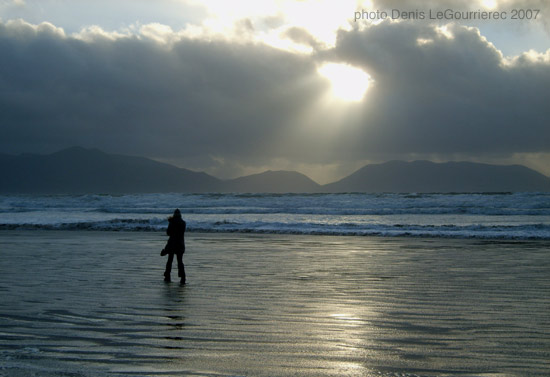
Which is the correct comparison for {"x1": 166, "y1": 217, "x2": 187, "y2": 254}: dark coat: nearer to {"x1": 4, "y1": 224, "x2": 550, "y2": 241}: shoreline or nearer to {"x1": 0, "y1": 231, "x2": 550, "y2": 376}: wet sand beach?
{"x1": 0, "y1": 231, "x2": 550, "y2": 376}: wet sand beach

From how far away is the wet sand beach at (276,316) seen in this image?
5.80m

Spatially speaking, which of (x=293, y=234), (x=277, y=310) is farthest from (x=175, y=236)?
(x=293, y=234)

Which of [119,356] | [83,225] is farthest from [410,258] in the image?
[83,225]

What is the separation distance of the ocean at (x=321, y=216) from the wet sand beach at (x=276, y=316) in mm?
Answer: 12996

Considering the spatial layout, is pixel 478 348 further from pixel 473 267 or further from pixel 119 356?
pixel 473 267

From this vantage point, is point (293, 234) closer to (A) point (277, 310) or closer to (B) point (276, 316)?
(A) point (277, 310)

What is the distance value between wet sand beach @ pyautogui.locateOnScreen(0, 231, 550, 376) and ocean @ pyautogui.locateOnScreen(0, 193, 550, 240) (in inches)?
512

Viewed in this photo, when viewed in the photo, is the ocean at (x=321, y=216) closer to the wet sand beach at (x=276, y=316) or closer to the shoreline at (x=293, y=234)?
the shoreline at (x=293, y=234)

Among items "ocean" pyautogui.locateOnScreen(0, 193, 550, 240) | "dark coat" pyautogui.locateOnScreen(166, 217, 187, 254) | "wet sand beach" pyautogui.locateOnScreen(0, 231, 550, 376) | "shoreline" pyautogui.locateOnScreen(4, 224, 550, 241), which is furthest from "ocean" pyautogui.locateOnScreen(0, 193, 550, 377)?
"ocean" pyautogui.locateOnScreen(0, 193, 550, 240)

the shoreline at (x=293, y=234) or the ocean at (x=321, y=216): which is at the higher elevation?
the ocean at (x=321, y=216)

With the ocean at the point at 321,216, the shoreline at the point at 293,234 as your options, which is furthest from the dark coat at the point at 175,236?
the ocean at the point at 321,216

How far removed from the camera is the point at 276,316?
836cm

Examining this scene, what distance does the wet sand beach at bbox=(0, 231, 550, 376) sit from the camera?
19.0ft

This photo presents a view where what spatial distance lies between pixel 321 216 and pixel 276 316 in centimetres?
→ 3347
